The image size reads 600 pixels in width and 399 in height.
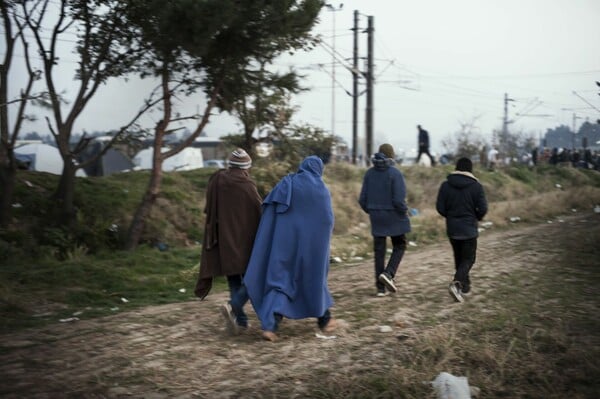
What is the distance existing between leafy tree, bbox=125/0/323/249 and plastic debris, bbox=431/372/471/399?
6.25m

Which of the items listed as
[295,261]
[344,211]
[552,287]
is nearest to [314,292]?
[295,261]

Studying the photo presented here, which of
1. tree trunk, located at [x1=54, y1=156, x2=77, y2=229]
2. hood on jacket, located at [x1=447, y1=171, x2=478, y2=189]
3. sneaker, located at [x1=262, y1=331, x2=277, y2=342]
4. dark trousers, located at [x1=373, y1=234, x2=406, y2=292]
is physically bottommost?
sneaker, located at [x1=262, y1=331, x2=277, y2=342]

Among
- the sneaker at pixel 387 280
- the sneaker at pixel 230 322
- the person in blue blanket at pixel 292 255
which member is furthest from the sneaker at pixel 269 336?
the sneaker at pixel 387 280

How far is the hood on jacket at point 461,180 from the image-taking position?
7488mm

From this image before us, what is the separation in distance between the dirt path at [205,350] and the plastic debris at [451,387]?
0.66 meters

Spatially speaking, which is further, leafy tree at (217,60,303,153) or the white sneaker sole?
leafy tree at (217,60,303,153)

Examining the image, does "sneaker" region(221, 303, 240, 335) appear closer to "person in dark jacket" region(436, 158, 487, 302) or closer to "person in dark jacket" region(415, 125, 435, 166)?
"person in dark jacket" region(436, 158, 487, 302)

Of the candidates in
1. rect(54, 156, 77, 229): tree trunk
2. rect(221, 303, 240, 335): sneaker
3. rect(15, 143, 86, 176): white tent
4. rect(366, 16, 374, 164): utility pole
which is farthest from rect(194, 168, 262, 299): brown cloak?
rect(366, 16, 374, 164): utility pole

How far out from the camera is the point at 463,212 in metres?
7.45

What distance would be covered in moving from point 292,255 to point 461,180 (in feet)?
8.28

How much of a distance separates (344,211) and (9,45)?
29.5 ft

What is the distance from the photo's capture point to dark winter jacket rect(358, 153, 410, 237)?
7.71m

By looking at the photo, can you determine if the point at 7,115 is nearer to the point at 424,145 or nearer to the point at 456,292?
the point at 456,292

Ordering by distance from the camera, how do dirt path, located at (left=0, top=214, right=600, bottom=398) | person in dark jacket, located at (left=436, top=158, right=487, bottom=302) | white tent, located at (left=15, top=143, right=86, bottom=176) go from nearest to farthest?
dirt path, located at (left=0, top=214, right=600, bottom=398) < person in dark jacket, located at (left=436, top=158, right=487, bottom=302) < white tent, located at (left=15, top=143, right=86, bottom=176)
